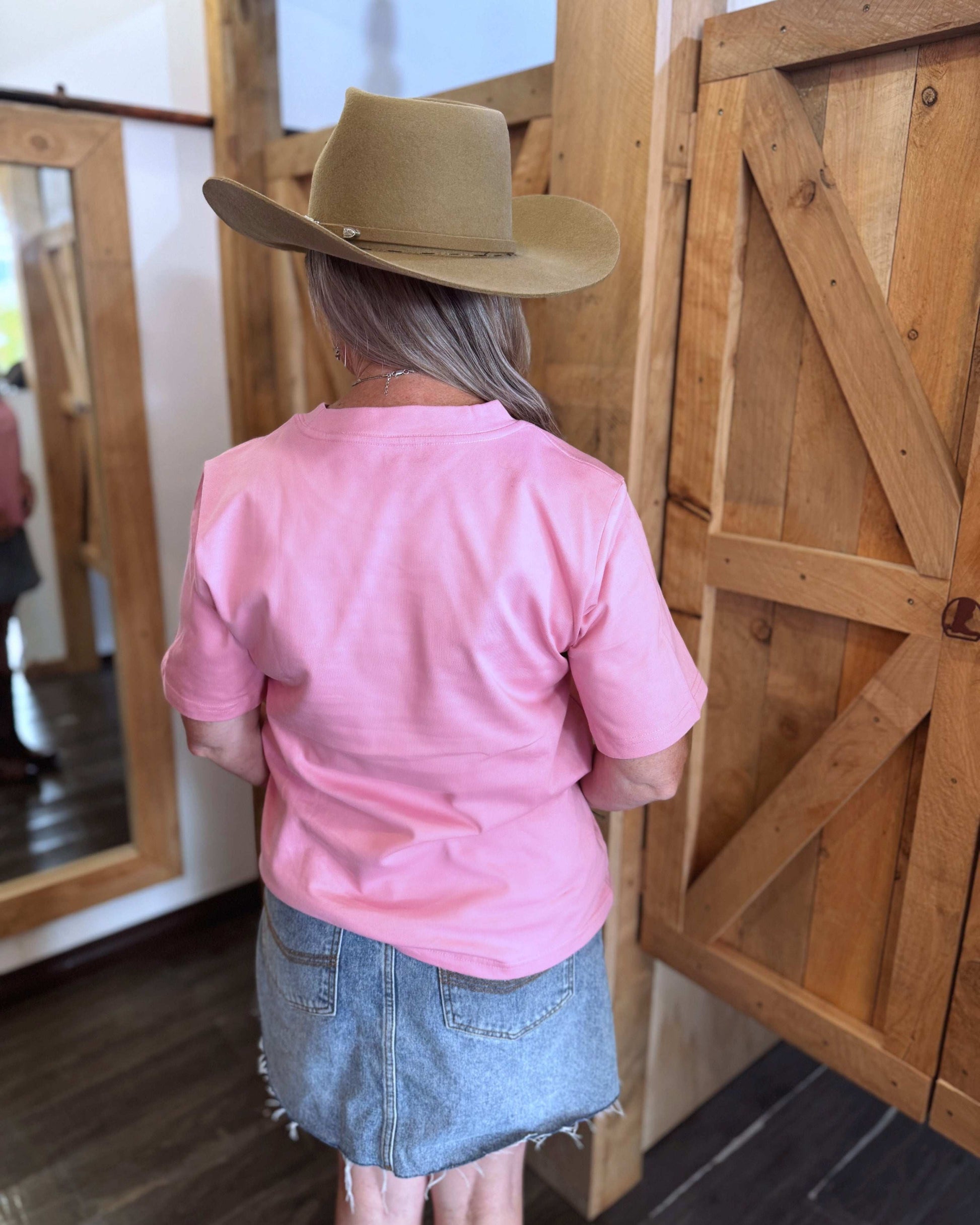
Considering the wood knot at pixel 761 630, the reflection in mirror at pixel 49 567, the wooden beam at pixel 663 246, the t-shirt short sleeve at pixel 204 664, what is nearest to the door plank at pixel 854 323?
the wooden beam at pixel 663 246

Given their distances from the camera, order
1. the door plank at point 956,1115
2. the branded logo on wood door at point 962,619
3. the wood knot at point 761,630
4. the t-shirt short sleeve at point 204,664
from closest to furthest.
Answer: the t-shirt short sleeve at point 204,664, the branded logo on wood door at point 962,619, the door plank at point 956,1115, the wood knot at point 761,630

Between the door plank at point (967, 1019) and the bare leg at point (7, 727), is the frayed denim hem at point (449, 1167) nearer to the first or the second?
the door plank at point (967, 1019)

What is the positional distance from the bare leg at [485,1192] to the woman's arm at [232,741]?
2.06 feet

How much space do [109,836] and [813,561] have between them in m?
2.02

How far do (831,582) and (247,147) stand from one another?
1.64 metres

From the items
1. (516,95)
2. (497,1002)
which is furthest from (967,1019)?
(516,95)

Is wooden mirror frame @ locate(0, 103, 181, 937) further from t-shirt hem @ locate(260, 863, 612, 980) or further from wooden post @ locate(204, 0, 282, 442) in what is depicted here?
t-shirt hem @ locate(260, 863, 612, 980)

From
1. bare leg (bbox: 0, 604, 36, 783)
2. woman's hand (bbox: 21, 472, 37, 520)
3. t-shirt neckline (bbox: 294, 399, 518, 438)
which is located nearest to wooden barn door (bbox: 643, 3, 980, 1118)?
t-shirt neckline (bbox: 294, 399, 518, 438)

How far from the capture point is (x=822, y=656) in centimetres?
135

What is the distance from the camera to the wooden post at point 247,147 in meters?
2.04

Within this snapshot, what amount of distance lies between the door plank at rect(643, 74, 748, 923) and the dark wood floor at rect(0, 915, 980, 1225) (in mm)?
743

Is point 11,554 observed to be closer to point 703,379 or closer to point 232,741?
point 232,741

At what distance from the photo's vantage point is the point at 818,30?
3.75 ft

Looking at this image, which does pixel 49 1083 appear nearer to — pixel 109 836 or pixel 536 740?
pixel 109 836
